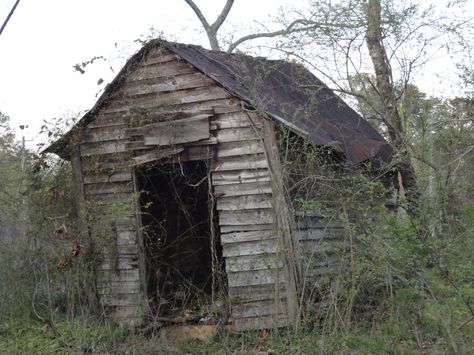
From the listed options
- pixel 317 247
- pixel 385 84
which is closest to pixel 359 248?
pixel 317 247

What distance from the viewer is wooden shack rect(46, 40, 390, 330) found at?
27.6ft

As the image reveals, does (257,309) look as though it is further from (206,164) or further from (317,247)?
(206,164)

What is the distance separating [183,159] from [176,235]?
3395 millimetres

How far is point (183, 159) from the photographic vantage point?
29.5 feet

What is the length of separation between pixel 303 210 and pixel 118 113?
9.80 feet

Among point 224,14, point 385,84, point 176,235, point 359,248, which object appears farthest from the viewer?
point 224,14

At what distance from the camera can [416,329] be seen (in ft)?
20.0

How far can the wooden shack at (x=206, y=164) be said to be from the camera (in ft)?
27.6

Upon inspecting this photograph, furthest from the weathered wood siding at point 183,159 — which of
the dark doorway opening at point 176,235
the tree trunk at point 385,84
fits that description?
the tree trunk at point 385,84

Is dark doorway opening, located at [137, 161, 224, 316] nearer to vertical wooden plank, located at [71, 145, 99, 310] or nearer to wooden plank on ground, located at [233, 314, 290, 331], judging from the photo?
vertical wooden plank, located at [71, 145, 99, 310]

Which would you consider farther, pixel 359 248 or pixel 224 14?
pixel 224 14

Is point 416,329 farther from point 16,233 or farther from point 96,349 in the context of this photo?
point 16,233

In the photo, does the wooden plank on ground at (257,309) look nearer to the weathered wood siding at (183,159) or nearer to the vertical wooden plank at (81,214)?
the weathered wood siding at (183,159)

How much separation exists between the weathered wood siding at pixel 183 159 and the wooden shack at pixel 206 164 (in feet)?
0.04
